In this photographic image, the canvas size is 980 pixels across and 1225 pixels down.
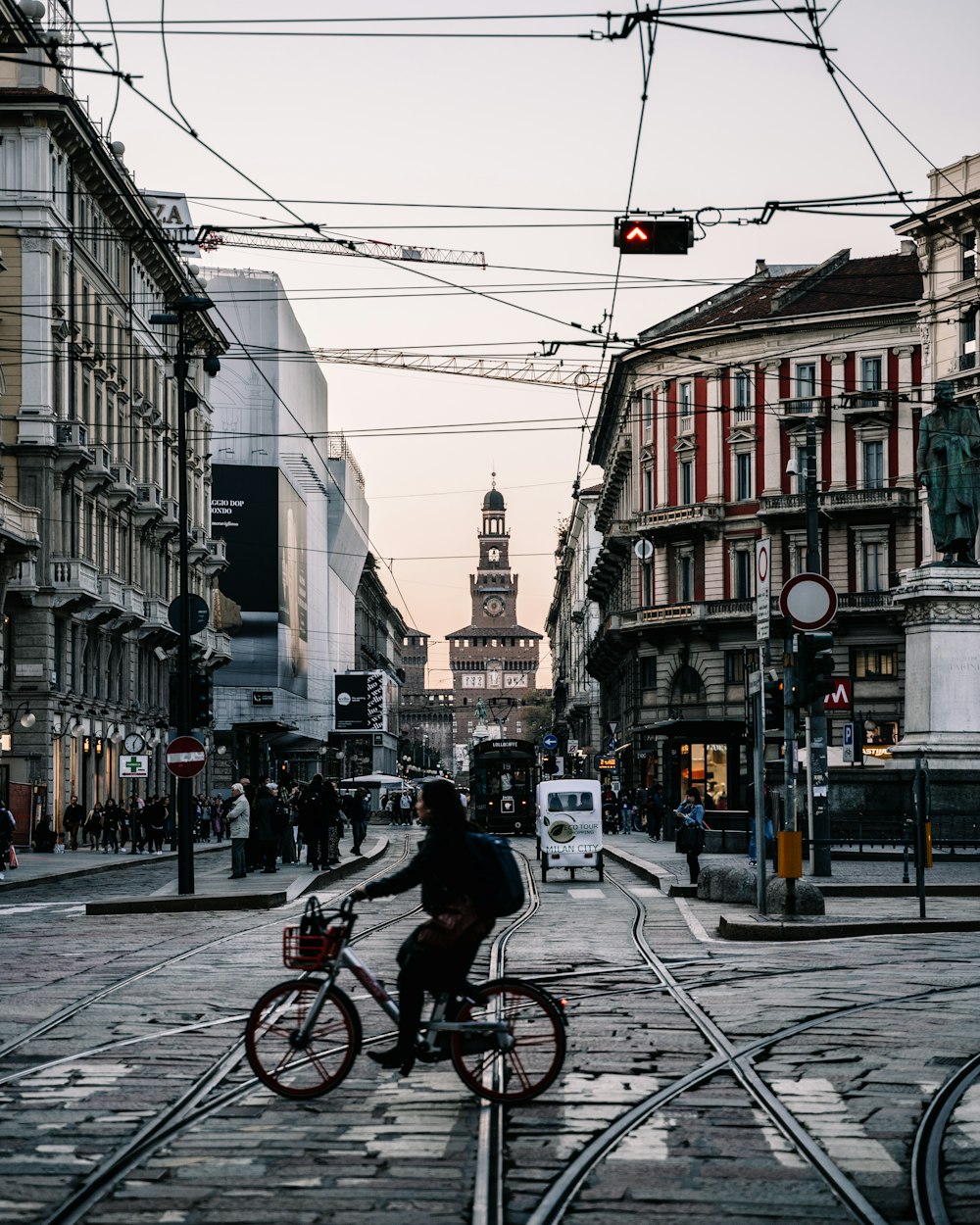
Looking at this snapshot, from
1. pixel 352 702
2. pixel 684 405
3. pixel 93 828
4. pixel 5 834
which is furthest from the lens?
pixel 352 702

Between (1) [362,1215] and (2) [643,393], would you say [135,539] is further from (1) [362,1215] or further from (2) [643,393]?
(1) [362,1215]

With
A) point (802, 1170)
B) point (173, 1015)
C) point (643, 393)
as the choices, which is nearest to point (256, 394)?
point (643, 393)

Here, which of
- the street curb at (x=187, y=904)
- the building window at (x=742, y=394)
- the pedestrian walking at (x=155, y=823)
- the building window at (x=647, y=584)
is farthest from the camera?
the building window at (x=647, y=584)

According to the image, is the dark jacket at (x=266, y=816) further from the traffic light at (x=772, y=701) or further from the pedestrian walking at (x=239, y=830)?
the traffic light at (x=772, y=701)

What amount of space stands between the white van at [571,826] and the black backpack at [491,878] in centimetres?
2398

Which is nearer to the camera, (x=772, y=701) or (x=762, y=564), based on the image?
(x=762, y=564)

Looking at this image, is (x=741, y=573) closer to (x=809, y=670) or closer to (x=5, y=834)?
(x=5, y=834)

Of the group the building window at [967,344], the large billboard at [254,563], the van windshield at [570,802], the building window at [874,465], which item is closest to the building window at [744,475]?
the building window at [874,465]

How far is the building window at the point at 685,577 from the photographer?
7162 centimetres

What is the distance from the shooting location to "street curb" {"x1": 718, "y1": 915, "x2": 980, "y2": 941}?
19.2 metres

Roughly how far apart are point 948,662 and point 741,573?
3864 cm

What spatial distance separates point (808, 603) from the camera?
61.8ft

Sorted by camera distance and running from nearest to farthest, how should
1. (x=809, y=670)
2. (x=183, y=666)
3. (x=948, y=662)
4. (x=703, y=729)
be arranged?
(x=809, y=670) → (x=183, y=666) → (x=948, y=662) → (x=703, y=729)

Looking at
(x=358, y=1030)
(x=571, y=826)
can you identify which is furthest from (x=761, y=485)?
(x=358, y=1030)
